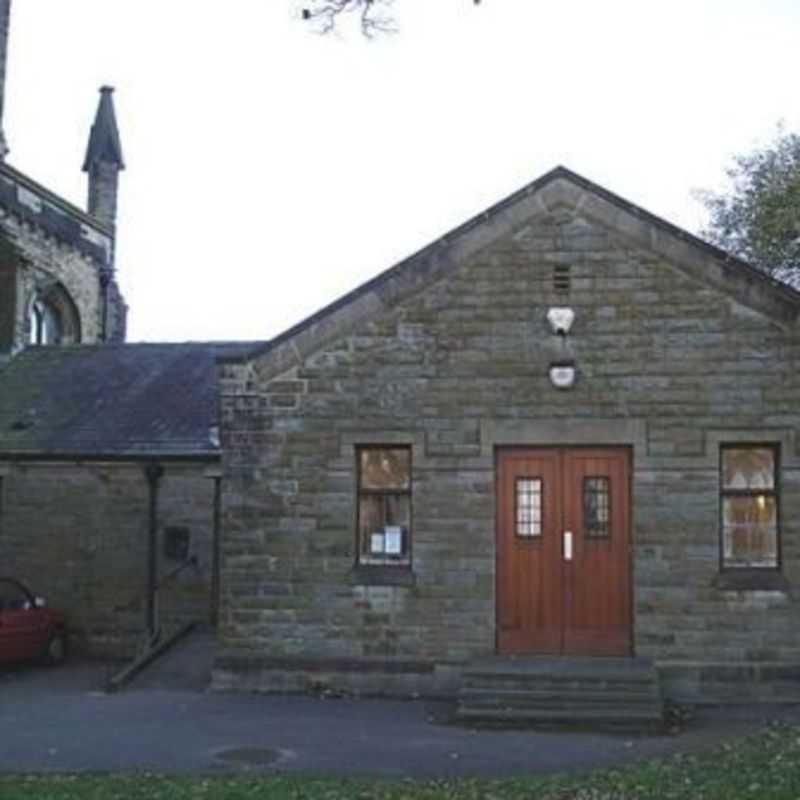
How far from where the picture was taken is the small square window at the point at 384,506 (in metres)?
16.8

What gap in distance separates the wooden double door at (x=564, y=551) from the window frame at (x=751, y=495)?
1168mm

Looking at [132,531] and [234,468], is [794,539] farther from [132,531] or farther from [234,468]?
[132,531]

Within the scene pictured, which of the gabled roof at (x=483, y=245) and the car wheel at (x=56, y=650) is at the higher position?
the gabled roof at (x=483, y=245)

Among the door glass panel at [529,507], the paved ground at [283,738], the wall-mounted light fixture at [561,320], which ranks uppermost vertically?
the wall-mounted light fixture at [561,320]

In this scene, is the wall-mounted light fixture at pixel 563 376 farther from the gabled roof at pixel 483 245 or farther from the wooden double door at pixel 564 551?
the gabled roof at pixel 483 245

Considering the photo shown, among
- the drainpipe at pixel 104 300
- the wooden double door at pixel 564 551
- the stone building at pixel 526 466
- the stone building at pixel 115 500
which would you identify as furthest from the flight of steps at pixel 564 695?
the drainpipe at pixel 104 300

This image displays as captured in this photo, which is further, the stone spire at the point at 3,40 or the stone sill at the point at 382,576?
the stone spire at the point at 3,40

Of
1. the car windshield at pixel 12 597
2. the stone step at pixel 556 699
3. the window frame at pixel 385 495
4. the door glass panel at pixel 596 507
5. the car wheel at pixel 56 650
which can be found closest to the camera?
the stone step at pixel 556 699

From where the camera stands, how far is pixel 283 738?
1350 centimetres

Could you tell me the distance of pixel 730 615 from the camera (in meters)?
16.0

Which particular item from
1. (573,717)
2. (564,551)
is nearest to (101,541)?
(564,551)

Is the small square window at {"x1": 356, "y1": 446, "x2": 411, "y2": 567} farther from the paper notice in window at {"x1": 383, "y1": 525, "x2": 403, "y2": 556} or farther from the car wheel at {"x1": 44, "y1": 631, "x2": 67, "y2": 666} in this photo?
the car wheel at {"x1": 44, "y1": 631, "x2": 67, "y2": 666}

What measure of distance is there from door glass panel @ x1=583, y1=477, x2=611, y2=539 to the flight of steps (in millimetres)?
1682

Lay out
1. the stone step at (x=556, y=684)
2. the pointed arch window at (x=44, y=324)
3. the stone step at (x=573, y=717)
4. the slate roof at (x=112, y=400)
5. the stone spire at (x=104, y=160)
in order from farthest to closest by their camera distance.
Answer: the stone spire at (x=104, y=160)
the pointed arch window at (x=44, y=324)
the slate roof at (x=112, y=400)
the stone step at (x=556, y=684)
the stone step at (x=573, y=717)
